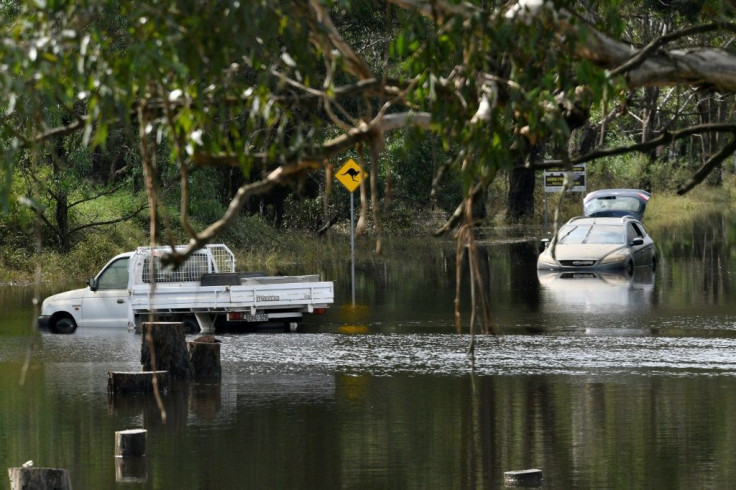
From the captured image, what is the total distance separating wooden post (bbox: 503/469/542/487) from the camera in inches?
486

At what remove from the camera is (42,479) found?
1123 cm

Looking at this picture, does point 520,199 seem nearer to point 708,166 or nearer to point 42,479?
point 42,479

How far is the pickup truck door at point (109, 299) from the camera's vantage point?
2584cm

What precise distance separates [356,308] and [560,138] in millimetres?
20576

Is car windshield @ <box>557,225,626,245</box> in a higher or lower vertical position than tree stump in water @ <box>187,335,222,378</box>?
higher

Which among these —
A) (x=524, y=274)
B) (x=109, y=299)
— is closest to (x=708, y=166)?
(x=109, y=299)

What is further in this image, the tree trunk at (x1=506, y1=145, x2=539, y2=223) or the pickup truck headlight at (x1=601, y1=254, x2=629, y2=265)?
the tree trunk at (x1=506, y1=145, x2=539, y2=223)

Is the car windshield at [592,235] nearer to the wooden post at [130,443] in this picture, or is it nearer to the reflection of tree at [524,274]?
the reflection of tree at [524,274]

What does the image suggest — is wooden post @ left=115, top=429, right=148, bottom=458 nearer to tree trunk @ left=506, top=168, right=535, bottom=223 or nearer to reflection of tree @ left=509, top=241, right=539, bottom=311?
reflection of tree @ left=509, top=241, right=539, bottom=311

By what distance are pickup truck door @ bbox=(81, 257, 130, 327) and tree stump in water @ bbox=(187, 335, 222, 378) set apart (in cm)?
621

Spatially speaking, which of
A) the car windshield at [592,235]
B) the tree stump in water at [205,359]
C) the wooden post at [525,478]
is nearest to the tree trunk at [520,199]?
the car windshield at [592,235]

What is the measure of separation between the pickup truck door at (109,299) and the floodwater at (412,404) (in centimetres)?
32

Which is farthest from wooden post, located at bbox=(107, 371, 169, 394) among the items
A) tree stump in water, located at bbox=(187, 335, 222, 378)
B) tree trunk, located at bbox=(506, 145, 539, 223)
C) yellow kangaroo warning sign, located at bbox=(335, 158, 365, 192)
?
tree trunk, located at bbox=(506, 145, 539, 223)

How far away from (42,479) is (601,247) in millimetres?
26794
